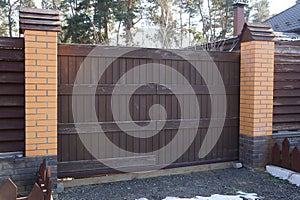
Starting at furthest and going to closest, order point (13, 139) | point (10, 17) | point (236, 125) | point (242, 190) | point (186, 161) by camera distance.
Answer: point (10, 17)
point (236, 125)
point (186, 161)
point (242, 190)
point (13, 139)

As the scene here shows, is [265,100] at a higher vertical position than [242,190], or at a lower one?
higher

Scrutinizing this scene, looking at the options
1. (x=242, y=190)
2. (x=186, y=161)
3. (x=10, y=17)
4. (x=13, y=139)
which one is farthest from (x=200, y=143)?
(x=10, y=17)

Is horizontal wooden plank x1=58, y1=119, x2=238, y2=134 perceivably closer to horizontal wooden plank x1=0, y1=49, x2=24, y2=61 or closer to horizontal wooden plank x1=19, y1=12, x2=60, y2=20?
horizontal wooden plank x1=0, y1=49, x2=24, y2=61

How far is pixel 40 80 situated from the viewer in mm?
3418

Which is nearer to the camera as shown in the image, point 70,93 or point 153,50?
point 70,93

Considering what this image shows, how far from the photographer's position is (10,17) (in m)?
15.0

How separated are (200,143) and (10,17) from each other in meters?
13.9

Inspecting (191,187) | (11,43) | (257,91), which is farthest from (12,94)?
(257,91)

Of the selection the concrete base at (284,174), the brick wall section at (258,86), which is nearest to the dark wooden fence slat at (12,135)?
the brick wall section at (258,86)

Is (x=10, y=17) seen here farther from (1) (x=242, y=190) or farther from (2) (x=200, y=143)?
(1) (x=242, y=190)

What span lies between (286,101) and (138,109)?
7.78 ft

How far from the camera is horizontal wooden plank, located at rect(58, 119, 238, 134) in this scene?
3.85 meters

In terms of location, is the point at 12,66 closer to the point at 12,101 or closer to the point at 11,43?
the point at 11,43

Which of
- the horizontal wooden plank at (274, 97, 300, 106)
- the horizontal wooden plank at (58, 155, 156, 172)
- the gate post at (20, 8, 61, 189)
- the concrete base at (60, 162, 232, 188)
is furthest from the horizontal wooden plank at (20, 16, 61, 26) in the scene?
the horizontal wooden plank at (274, 97, 300, 106)
